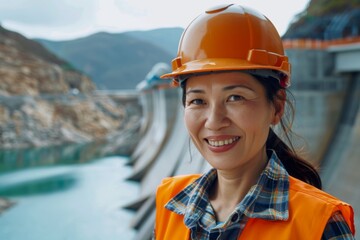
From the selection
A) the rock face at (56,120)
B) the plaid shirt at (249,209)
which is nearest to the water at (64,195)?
the rock face at (56,120)

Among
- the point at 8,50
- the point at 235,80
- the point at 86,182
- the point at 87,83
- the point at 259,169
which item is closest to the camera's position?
the point at 235,80

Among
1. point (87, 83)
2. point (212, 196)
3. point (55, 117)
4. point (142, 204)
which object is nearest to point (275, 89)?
point (212, 196)

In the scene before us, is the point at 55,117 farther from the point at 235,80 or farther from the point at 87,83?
the point at 235,80

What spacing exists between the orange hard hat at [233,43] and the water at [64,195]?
845cm

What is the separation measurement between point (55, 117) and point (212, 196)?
89.8 ft

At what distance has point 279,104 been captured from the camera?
1194 mm

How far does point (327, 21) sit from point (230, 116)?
13234 mm

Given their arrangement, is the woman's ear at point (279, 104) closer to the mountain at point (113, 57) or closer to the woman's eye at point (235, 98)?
the woman's eye at point (235, 98)

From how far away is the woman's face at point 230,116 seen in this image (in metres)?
1.07

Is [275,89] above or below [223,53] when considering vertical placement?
below

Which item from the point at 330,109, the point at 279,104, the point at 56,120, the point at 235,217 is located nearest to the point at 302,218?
the point at 235,217

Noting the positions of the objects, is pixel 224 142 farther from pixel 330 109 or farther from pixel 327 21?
pixel 327 21

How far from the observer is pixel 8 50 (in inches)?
1252

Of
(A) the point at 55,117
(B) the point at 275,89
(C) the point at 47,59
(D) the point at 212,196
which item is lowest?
(A) the point at 55,117
